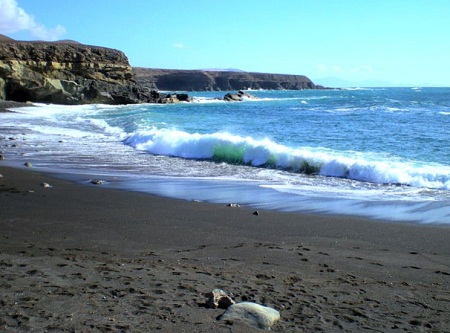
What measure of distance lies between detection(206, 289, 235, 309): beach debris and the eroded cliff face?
161 feet

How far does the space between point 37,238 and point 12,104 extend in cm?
4033

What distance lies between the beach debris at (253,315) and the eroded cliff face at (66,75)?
4928 cm

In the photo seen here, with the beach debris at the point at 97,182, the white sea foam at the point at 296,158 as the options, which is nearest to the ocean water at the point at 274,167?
the white sea foam at the point at 296,158

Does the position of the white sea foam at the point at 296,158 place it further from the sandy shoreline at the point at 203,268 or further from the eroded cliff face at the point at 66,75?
the eroded cliff face at the point at 66,75

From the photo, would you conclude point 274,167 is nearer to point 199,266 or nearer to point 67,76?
point 199,266

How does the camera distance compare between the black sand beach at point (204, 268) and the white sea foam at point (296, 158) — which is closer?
the black sand beach at point (204, 268)

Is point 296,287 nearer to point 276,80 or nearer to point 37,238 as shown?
point 37,238

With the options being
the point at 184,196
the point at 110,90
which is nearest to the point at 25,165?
the point at 184,196

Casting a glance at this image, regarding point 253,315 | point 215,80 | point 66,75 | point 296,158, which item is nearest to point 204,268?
point 253,315

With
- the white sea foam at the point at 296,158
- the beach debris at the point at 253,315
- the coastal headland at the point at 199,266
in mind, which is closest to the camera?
the beach debris at the point at 253,315

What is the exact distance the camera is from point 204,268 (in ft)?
16.1

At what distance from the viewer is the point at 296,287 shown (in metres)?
4.41

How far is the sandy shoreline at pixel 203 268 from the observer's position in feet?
12.1

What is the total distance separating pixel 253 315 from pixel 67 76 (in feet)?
183
